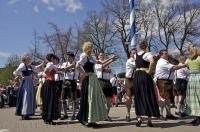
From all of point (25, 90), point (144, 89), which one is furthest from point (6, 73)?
point (144, 89)

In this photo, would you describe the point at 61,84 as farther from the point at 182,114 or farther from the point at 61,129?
the point at 182,114

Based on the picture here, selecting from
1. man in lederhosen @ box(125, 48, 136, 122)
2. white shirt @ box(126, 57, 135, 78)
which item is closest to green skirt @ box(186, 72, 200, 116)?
man in lederhosen @ box(125, 48, 136, 122)

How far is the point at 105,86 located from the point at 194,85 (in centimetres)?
291

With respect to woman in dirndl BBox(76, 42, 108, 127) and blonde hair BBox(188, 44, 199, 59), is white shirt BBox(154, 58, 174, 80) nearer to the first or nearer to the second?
blonde hair BBox(188, 44, 199, 59)

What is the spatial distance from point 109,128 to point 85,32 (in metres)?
44.8

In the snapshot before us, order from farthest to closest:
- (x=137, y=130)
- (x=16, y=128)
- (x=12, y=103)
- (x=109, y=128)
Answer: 1. (x=12, y=103)
2. (x=16, y=128)
3. (x=109, y=128)
4. (x=137, y=130)

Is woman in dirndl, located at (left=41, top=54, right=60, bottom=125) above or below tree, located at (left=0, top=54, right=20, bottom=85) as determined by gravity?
below

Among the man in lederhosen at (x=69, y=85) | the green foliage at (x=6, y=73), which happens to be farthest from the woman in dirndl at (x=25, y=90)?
the green foliage at (x=6, y=73)

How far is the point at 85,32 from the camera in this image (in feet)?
182

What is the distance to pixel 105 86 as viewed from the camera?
43.1 ft

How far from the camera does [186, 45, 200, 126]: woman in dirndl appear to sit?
36.2 ft

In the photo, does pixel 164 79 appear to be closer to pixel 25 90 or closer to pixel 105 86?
pixel 105 86

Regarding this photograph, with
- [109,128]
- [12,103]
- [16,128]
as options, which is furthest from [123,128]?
[12,103]

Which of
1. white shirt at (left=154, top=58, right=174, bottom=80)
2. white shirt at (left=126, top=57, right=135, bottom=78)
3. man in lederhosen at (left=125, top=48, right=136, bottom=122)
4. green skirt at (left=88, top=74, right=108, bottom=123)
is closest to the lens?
green skirt at (left=88, top=74, right=108, bottom=123)
